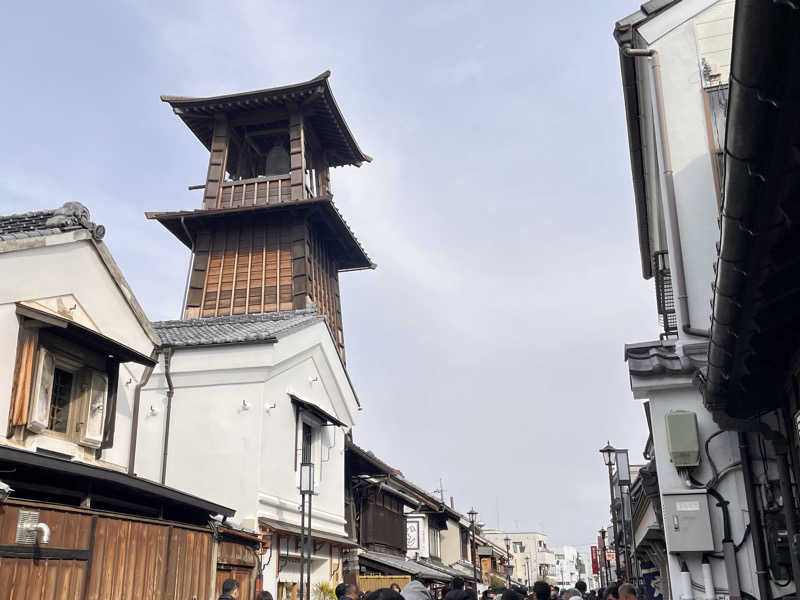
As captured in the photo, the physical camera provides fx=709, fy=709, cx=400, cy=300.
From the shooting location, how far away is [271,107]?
3075cm

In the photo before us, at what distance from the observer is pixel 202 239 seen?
29438mm

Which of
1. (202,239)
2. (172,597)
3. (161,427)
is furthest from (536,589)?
(202,239)

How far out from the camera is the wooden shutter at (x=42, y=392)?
37.4 feet

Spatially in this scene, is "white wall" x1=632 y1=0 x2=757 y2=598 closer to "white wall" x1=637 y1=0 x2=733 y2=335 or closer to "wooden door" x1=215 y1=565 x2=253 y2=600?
"white wall" x1=637 y1=0 x2=733 y2=335

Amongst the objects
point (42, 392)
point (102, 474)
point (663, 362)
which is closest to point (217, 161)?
point (42, 392)

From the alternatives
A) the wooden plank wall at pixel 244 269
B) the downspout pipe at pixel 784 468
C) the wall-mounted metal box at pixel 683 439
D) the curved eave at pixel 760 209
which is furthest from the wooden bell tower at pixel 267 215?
the curved eave at pixel 760 209

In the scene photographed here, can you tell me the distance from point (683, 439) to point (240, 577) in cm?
937

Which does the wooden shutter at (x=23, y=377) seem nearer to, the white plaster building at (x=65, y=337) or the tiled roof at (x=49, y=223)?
the white plaster building at (x=65, y=337)

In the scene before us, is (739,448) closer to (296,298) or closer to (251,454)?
(251,454)

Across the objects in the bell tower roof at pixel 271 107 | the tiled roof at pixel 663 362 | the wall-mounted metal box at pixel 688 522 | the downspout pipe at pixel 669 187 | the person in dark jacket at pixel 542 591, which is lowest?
the person in dark jacket at pixel 542 591

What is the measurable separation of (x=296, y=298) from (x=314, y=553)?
1060cm

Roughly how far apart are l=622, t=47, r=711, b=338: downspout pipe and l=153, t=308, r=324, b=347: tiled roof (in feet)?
31.9

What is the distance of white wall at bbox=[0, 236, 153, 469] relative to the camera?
1138 cm

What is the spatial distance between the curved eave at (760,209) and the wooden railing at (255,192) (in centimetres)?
2378
